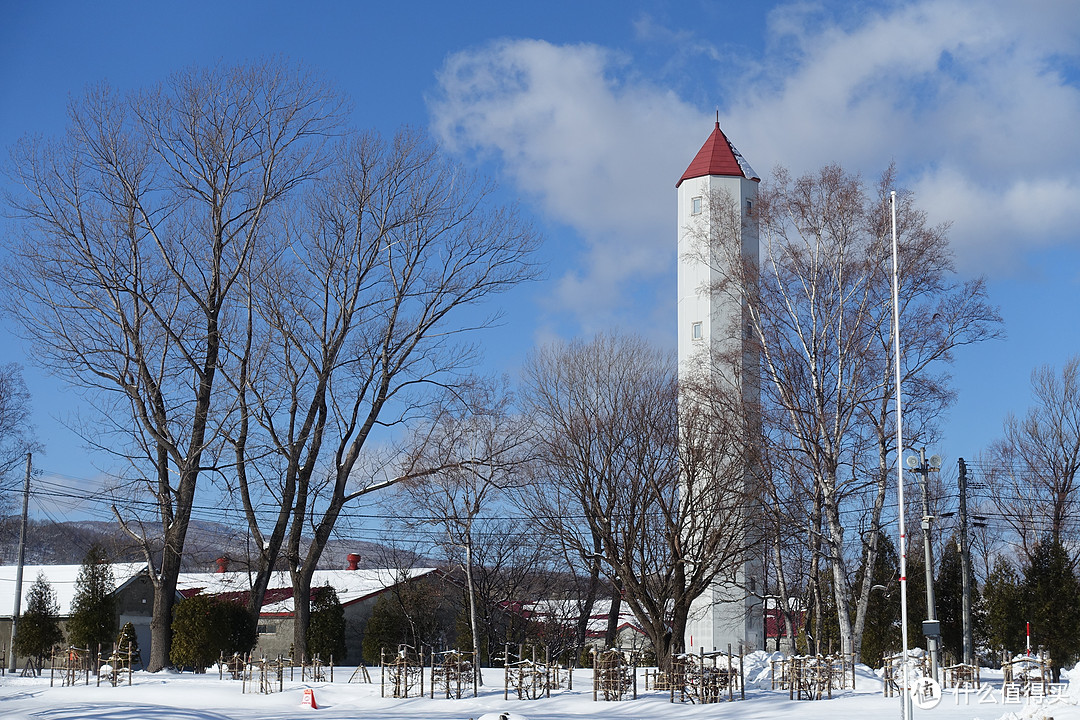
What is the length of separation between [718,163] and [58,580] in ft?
119

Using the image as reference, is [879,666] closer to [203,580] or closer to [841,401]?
[841,401]

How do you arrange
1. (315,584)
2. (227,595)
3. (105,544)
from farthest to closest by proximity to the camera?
(315,584)
(105,544)
(227,595)

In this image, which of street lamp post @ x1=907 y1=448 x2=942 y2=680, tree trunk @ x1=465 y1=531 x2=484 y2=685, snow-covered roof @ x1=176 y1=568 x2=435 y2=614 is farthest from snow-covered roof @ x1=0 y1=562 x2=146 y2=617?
street lamp post @ x1=907 y1=448 x2=942 y2=680

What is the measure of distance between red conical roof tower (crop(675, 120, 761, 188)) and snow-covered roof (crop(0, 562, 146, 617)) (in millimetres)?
28992

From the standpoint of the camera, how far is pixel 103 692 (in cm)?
2673

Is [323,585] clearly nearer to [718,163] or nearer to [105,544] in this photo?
[105,544]

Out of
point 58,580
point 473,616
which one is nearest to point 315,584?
point 58,580

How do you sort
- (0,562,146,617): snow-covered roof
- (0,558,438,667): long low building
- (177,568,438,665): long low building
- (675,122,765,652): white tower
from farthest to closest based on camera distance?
(177,568,438,665): long low building → (0,558,438,667): long low building → (0,562,146,617): snow-covered roof → (675,122,765,652): white tower

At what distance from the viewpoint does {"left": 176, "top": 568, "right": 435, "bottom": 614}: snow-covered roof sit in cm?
4903

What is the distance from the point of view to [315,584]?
52.5 metres

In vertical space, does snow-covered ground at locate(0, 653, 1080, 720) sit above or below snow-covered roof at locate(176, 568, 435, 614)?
below

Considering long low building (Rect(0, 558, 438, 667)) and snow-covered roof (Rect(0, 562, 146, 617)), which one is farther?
long low building (Rect(0, 558, 438, 667))

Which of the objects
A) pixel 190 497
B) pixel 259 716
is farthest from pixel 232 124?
pixel 259 716

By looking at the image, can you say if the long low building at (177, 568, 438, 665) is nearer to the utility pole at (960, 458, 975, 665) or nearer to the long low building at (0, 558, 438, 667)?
the long low building at (0, 558, 438, 667)
